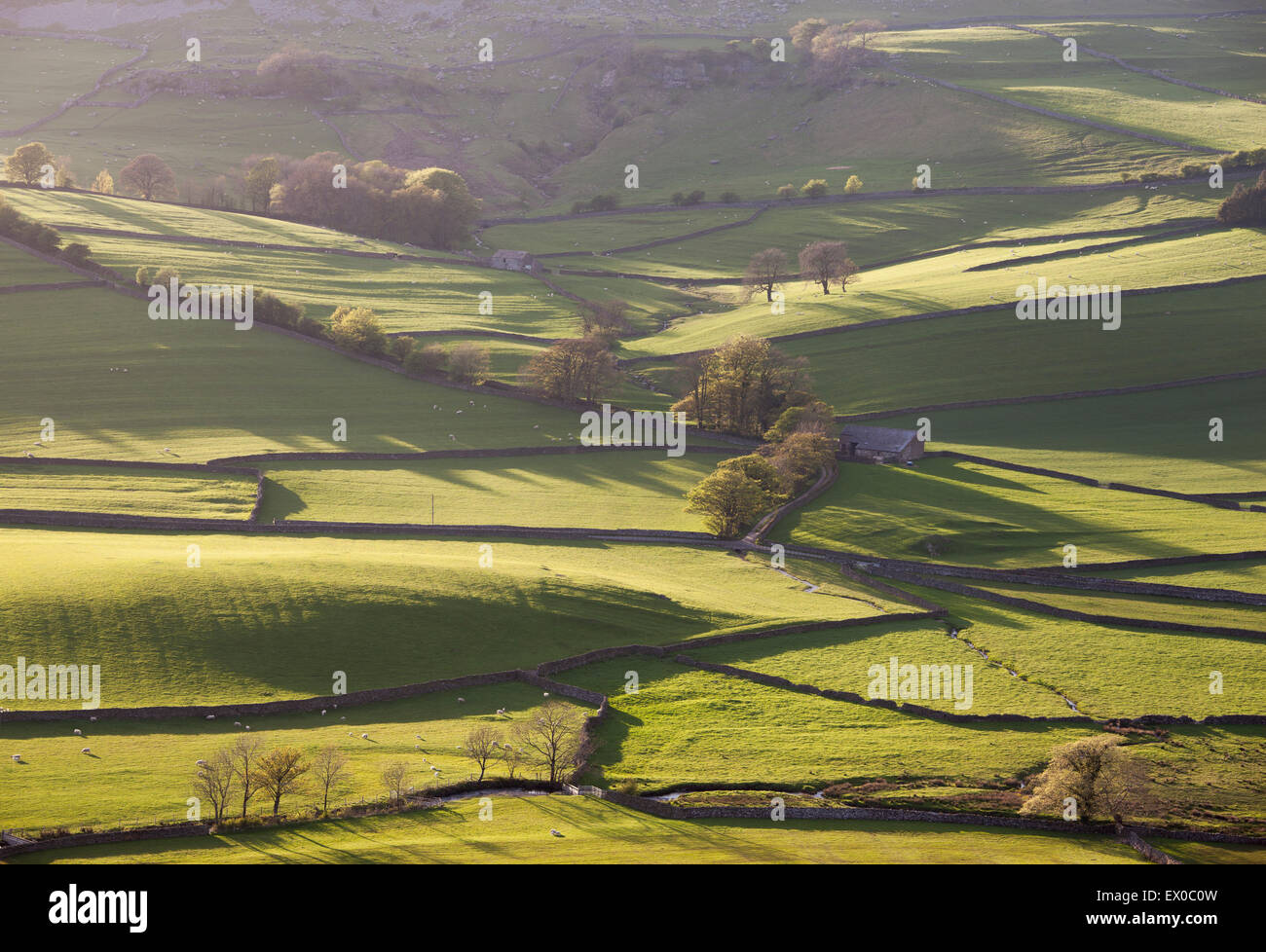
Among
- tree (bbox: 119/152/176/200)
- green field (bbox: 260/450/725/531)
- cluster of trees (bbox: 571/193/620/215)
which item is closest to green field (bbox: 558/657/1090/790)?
green field (bbox: 260/450/725/531)

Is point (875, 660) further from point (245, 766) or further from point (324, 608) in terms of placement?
point (245, 766)

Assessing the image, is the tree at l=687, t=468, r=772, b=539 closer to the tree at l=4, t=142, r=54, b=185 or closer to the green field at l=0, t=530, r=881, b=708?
the green field at l=0, t=530, r=881, b=708

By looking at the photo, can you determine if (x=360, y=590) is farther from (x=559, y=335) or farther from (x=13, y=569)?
(x=559, y=335)

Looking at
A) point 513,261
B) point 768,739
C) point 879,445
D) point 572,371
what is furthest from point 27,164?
point 768,739

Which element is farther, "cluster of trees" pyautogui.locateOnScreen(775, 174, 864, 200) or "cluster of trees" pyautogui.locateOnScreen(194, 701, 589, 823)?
"cluster of trees" pyautogui.locateOnScreen(775, 174, 864, 200)

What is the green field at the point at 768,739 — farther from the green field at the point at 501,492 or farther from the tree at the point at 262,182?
the tree at the point at 262,182

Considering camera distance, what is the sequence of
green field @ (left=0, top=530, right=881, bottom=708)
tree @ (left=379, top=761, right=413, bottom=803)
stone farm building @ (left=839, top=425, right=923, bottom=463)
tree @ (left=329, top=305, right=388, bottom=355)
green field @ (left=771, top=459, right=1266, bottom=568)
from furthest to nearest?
tree @ (left=329, top=305, right=388, bottom=355) < stone farm building @ (left=839, top=425, right=923, bottom=463) < green field @ (left=771, top=459, right=1266, bottom=568) < green field @ (left=0, top=530, right=881, bottom=708) < tree @ (left=379, top=761, right=413, bottom=803)
